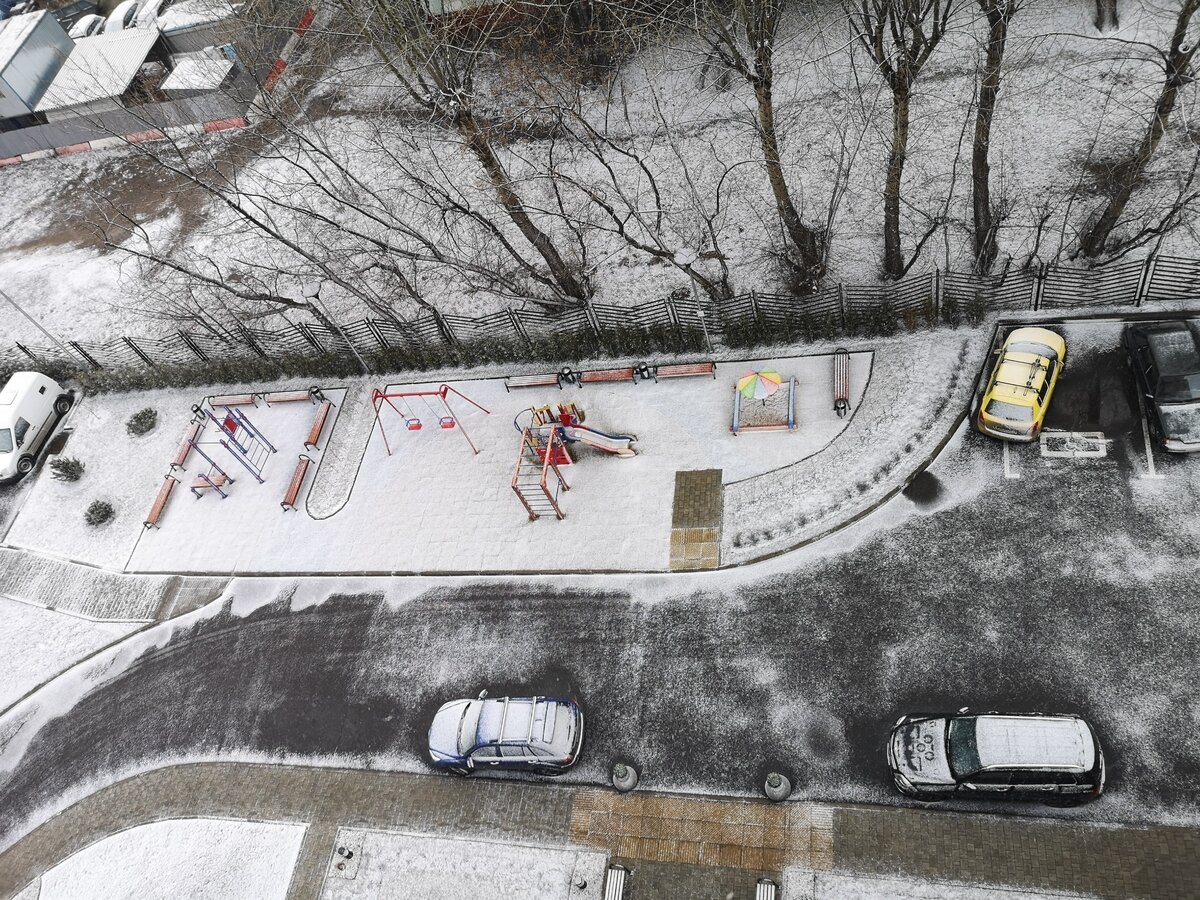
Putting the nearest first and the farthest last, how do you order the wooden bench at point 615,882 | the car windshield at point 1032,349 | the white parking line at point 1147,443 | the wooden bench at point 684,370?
1. the wooden bench at point 615,882
2. the white parking line at point 1147,443
3. the car windshield at point 1032,349
4. the wooden bench at point 684,370

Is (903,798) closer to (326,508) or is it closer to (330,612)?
(330,612)

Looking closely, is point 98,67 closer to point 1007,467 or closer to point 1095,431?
point 1007,467

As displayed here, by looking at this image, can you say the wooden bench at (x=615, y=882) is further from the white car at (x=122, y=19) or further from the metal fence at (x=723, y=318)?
the white car at (x=122, y=19)

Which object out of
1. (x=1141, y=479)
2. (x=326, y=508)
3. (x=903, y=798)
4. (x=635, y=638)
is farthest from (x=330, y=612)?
(x=1141, y=479)

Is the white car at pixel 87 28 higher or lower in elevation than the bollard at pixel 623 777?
higher

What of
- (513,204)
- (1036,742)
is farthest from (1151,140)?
(513,204)

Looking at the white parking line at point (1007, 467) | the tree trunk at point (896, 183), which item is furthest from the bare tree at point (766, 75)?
the white parking line at point (1007, 467)

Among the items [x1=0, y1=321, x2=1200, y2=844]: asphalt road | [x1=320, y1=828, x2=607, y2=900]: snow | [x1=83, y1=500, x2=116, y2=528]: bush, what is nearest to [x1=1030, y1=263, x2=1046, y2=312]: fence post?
[x1=0, y1=321, x2=1200, y2=844]: asphalt road
